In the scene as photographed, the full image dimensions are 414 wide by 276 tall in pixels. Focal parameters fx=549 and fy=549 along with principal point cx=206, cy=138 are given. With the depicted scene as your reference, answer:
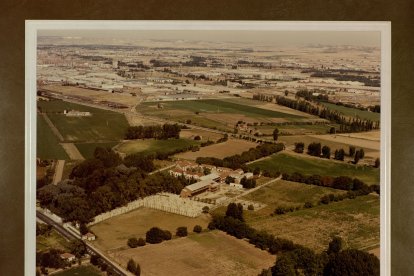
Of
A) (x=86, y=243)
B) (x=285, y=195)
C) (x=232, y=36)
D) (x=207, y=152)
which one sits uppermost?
(x=232, y=36)

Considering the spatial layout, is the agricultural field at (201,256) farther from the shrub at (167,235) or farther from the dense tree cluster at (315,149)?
the dense tree cluster at (315,149)

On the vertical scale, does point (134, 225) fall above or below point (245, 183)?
below

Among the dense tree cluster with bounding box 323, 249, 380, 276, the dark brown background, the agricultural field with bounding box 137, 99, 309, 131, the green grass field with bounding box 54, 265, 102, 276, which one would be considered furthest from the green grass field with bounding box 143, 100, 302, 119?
the green grass field with bounding box 54, 265, 102, 276

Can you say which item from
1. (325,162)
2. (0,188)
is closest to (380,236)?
(325,162)

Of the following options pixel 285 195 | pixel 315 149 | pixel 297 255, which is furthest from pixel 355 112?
pixel 297 255

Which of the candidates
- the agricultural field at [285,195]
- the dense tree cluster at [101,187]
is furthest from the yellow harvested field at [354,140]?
the dense tree cluster at [101,187]

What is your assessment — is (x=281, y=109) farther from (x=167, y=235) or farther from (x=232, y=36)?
(x=167, y=235)

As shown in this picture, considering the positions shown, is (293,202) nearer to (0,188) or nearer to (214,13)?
(214,13)
